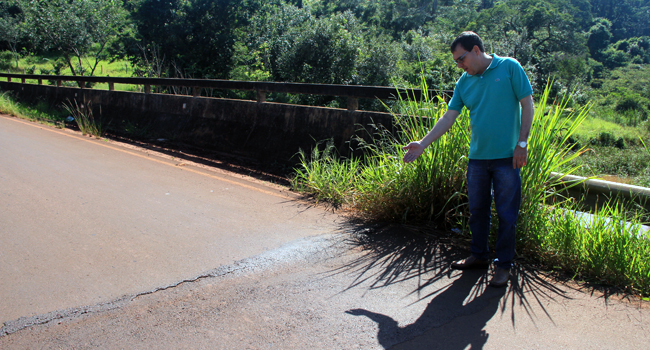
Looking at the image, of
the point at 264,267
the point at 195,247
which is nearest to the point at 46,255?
the point at 195,247

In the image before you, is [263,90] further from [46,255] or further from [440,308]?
[440,308]

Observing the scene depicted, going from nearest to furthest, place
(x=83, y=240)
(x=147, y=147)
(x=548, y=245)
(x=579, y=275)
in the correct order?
(x=579, y=275), (x=548, y=245), (x=83, y=240), (x=147, y=147)

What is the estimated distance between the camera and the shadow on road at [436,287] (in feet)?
9.87

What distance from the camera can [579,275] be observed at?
3900 millimetres

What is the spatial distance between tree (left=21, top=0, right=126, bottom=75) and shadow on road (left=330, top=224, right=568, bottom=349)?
101 feet

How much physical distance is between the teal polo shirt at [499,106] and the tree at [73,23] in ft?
103

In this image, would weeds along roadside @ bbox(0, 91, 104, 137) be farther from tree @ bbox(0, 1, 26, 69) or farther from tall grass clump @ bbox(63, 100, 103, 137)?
tree @ bbox(0, 1, 26, 69)

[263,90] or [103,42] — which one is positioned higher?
[103,42]

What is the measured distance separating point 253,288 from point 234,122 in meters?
5.83

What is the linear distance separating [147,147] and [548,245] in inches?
311

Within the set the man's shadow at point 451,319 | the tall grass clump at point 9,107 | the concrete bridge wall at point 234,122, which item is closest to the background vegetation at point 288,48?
the concrete bridge wall at point 234,122

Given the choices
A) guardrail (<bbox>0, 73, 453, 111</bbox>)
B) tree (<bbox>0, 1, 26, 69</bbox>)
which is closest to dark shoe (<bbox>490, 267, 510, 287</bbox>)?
guardrail (<bbox>0, 73, 453, 111</bbox>)

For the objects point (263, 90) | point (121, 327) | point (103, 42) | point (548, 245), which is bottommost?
point (121, 327)

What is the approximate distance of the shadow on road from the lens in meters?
3.01
